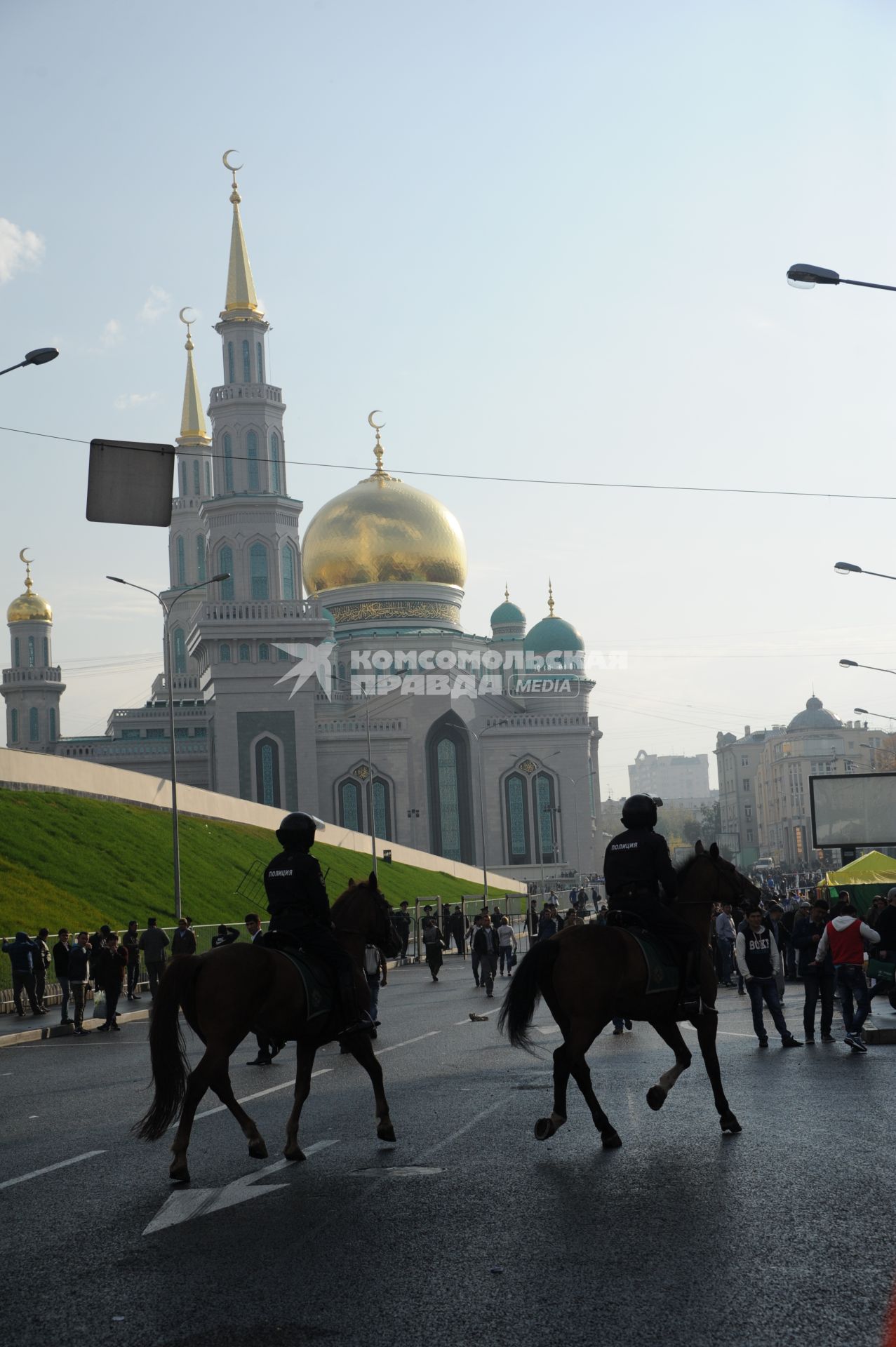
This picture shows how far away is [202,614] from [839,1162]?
63597 mm

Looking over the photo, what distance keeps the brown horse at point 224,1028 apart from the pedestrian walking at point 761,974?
706cm

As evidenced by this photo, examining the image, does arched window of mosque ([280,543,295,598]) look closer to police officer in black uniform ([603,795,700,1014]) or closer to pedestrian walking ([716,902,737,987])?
pedestrian walking ([716,902,737,987])

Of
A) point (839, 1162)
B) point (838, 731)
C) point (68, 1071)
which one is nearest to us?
point (839, 1162)

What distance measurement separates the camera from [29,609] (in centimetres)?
8500

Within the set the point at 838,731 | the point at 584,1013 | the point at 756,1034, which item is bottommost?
the point at 756,1034

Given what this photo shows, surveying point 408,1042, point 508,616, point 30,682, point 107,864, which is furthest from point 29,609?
point 408,1042

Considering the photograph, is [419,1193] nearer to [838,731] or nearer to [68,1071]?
[68,1071]

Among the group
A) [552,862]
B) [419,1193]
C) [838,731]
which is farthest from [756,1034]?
[838,731]

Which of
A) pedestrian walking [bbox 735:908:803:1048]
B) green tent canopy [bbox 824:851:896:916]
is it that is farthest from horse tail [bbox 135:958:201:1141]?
green tent canopy [bbox 824:851:896:916]

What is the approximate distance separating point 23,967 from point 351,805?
5080 cm

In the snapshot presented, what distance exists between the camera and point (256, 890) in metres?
43.6

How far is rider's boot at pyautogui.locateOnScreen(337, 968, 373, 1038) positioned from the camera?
9.34m

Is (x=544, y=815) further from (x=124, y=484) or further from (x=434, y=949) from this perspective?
(x=124, y=484)

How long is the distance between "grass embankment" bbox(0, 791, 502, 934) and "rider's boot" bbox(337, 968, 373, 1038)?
22.1 m
